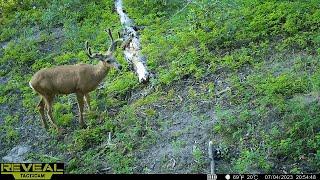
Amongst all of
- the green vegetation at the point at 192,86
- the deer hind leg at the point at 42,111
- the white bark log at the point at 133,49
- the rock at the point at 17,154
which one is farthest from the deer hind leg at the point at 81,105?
the white bark log at the point at 133,49

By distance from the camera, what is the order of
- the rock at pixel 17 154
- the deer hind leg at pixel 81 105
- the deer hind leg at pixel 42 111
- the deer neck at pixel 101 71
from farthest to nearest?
the deer neck at pixel 101 71
the deer hind leg at pixel 42 111
the deer hind leg at pixel 81 105
the rock at pixel 17 154

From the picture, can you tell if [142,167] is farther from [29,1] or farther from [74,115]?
[29,1]

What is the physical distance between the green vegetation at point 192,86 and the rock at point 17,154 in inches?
6.8

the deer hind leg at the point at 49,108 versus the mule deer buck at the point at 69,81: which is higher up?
the mule deer buck at the point at 69,81

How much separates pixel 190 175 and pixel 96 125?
356cm

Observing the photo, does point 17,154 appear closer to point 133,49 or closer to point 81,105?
point 81,105

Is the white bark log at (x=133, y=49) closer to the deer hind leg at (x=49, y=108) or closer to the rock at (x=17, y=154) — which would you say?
the deer hind leg at (x=49, y=108)

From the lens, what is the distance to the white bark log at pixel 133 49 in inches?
512

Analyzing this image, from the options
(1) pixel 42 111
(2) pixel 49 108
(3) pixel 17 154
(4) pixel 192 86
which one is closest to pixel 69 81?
(2) pixel 49 108

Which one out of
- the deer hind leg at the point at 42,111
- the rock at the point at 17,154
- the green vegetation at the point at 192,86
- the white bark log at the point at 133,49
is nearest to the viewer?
the green vegetation at the point at 192,86

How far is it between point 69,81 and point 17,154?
6.30 feet

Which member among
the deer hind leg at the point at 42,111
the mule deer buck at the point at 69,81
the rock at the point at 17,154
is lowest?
the rock at the point at 17,154

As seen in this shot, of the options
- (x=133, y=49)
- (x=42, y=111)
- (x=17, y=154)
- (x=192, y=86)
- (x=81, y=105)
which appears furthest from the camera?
(x=133, y=49)

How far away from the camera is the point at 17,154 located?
11.3 m
